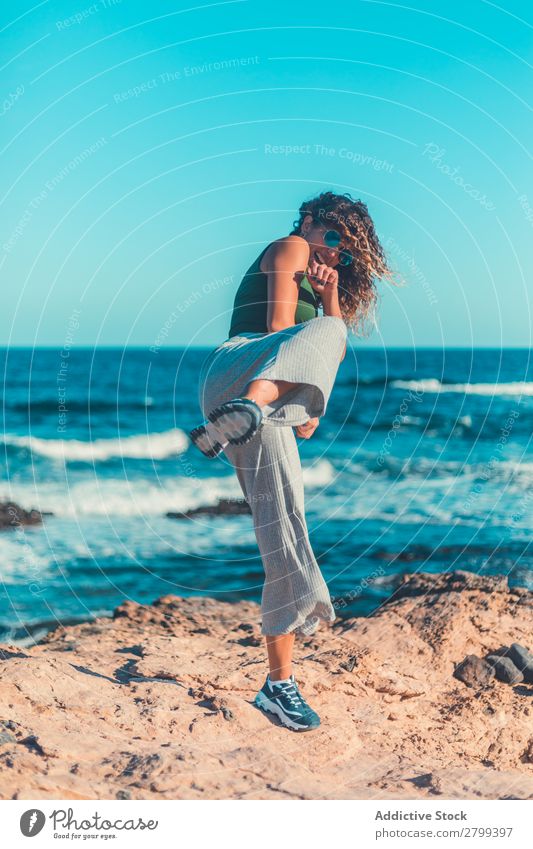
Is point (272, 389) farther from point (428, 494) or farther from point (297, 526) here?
point (428, 494)

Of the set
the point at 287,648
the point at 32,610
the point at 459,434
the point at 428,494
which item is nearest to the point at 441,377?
the point at 459,434

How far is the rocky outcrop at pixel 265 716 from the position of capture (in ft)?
10.8

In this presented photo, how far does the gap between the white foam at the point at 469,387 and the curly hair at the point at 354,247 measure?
28.5 meters

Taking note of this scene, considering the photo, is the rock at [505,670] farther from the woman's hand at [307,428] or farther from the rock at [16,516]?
the rock at [16,516]

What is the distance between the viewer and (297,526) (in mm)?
3715

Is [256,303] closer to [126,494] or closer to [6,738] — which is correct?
[6,738]

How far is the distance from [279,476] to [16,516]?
8.57 meters

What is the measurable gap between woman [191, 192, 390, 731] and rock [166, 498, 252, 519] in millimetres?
8519

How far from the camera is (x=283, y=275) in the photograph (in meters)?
3.52

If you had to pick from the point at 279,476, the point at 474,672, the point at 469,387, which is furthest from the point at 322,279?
the point at 469,387

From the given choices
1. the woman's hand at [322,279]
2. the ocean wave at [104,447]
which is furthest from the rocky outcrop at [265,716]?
the ocean wave at [104,447]
